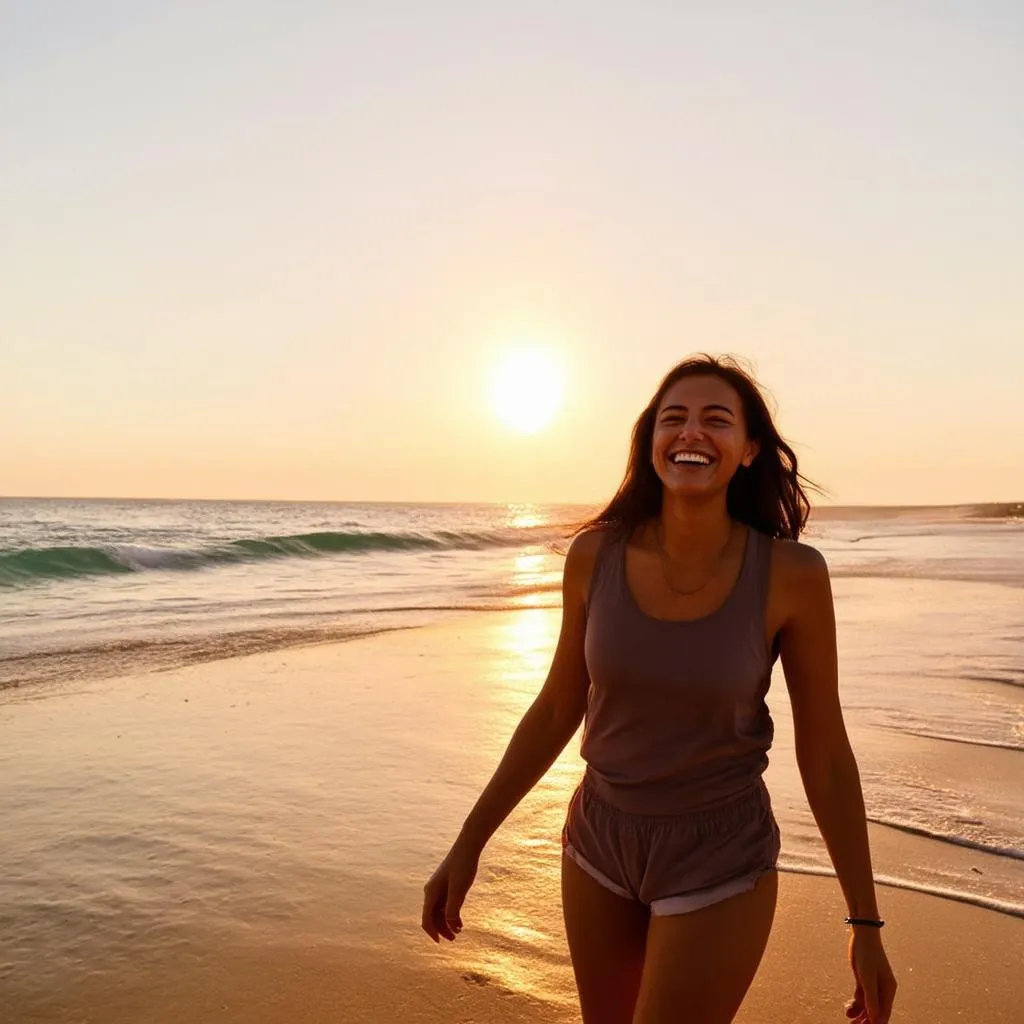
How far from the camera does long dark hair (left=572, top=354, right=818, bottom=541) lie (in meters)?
2.88

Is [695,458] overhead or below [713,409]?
below

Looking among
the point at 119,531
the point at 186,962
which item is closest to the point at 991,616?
the point at 186,962

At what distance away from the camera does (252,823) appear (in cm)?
544

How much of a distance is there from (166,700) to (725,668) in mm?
7015

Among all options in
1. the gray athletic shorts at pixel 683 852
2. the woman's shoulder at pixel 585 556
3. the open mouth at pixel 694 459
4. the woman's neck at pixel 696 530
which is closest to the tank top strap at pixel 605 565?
the woman's shoulder at pixel 585 556

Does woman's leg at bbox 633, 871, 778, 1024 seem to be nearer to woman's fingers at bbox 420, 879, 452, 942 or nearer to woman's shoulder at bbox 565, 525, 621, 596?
woman's fingers at bbox 420, 879, 452, 942

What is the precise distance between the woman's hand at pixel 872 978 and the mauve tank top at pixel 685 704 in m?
0.44

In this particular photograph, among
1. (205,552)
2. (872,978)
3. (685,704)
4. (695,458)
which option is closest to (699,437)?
(695,458)

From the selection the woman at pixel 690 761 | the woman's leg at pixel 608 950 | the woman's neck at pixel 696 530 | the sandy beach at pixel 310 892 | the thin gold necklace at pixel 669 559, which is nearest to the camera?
the woman at pixel 690 761

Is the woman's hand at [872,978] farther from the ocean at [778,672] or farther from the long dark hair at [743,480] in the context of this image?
the ocean at [778,672]

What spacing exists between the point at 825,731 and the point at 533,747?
77 centimetres

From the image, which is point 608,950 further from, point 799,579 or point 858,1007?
point 799,579

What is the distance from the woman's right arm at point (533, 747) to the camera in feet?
9.04

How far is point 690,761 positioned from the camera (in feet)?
8.09
